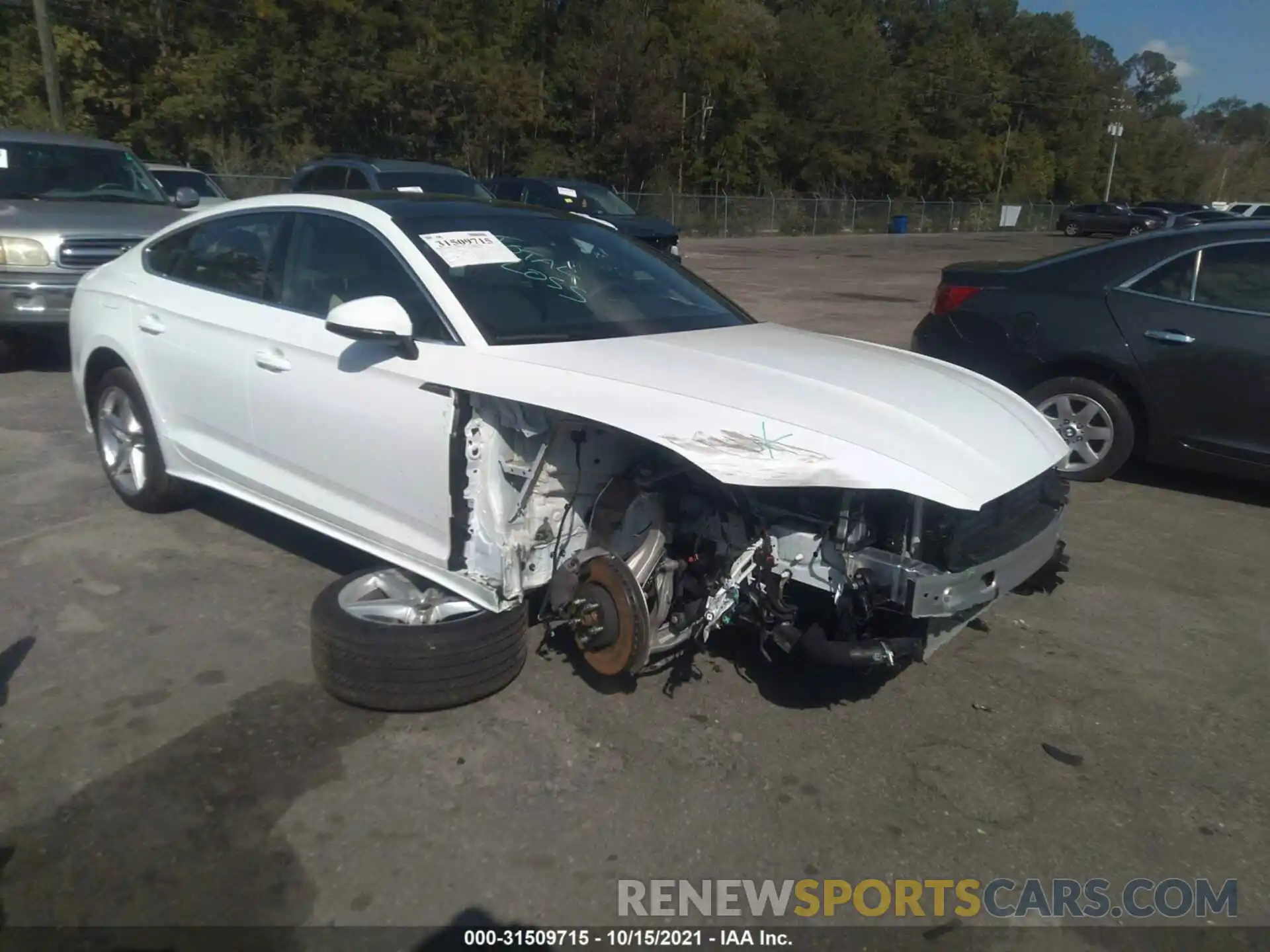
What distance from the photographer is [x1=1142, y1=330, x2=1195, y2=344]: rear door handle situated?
597 centimetres

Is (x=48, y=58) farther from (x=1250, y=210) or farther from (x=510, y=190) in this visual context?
(x=1250, y=210)

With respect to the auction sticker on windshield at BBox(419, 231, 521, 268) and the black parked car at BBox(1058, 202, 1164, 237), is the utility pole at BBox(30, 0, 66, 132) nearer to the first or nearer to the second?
the auction sticker on windshield at BBox(419, 231, 521, 268)

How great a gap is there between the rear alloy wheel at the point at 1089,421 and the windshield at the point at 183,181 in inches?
499

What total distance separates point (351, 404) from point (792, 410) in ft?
5.53

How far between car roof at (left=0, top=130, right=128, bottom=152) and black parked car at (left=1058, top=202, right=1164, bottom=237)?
134ft

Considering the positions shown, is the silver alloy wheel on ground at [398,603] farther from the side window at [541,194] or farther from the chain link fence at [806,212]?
the chain link fence at [806,212]

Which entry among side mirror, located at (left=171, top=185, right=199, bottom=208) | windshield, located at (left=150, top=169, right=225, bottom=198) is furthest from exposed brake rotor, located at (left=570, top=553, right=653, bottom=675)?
windshield, located at (left=150, top=169, right=225, bottom=198)

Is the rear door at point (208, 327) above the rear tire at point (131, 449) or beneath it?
above

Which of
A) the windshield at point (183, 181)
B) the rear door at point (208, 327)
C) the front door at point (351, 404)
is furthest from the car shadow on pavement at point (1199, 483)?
the windshield at point (183, 181)

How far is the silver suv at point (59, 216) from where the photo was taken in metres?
8.49

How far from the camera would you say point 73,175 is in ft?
32.3

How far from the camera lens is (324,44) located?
36156 mm

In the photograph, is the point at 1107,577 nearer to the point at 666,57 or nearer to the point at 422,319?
the point at 422,319

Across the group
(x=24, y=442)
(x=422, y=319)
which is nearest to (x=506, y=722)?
(x=422, y=319)
